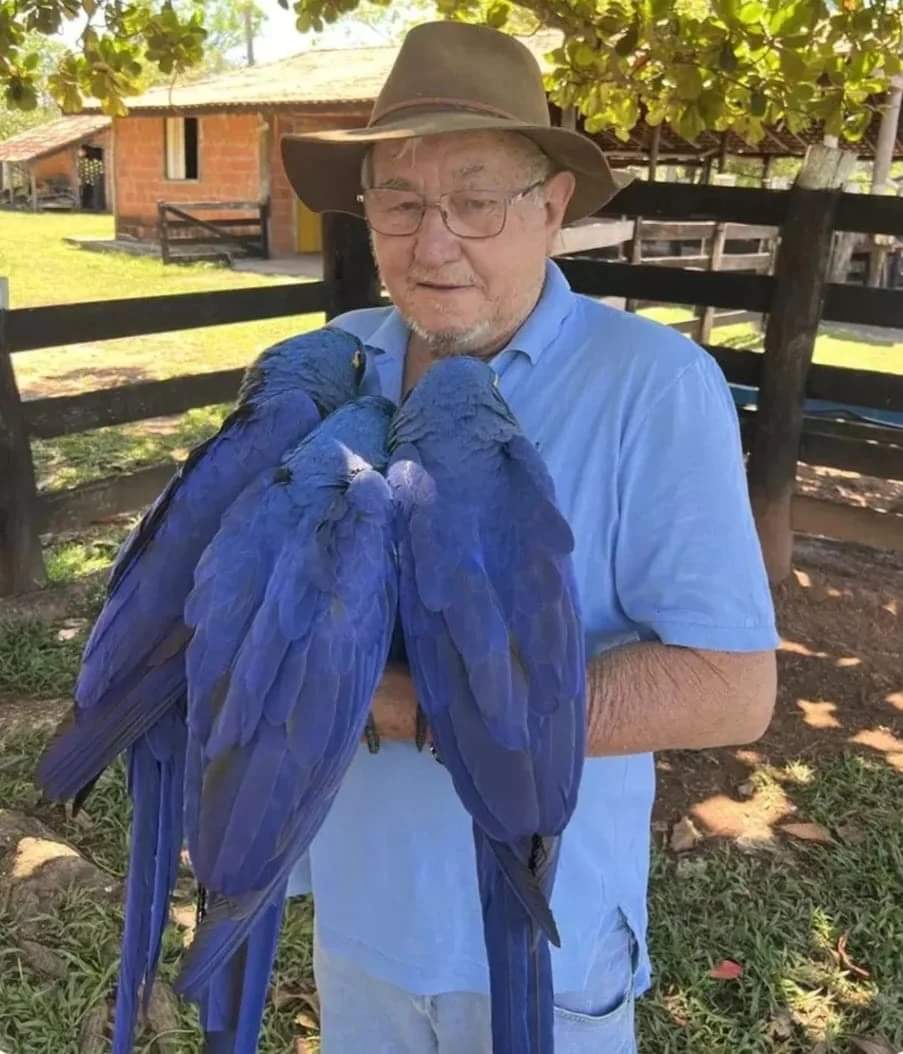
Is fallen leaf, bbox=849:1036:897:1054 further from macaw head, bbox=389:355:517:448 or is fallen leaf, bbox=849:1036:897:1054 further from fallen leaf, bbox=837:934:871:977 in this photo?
macaw head, bbox=389:355:517:448

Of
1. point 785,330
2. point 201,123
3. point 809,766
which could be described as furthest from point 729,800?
point 201,123

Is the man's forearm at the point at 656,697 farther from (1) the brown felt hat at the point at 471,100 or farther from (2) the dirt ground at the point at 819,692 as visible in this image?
(2) the dirt ground at the point at 819,692

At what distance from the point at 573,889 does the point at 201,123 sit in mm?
20830

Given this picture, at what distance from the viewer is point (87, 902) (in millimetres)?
2754

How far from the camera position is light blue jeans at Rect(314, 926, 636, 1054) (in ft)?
5.12

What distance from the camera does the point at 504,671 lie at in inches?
50.9

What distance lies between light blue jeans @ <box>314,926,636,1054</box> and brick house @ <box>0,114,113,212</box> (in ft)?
107

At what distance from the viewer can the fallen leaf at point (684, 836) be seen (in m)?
3.18

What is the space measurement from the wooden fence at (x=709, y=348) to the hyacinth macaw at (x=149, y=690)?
328 centimetres

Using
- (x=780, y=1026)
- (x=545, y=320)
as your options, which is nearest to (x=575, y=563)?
(x=545, y=320)

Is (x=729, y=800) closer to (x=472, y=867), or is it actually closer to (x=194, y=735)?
(x=472, y=867)

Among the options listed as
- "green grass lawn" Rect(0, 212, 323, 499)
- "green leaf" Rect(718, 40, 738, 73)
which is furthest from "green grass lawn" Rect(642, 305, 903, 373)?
"green leaf" Rect(718, 40, 738, 73)

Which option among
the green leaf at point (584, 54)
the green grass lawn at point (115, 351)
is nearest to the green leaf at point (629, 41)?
the green leaf at point (584, 54)

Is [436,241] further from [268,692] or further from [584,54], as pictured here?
[584,54]
